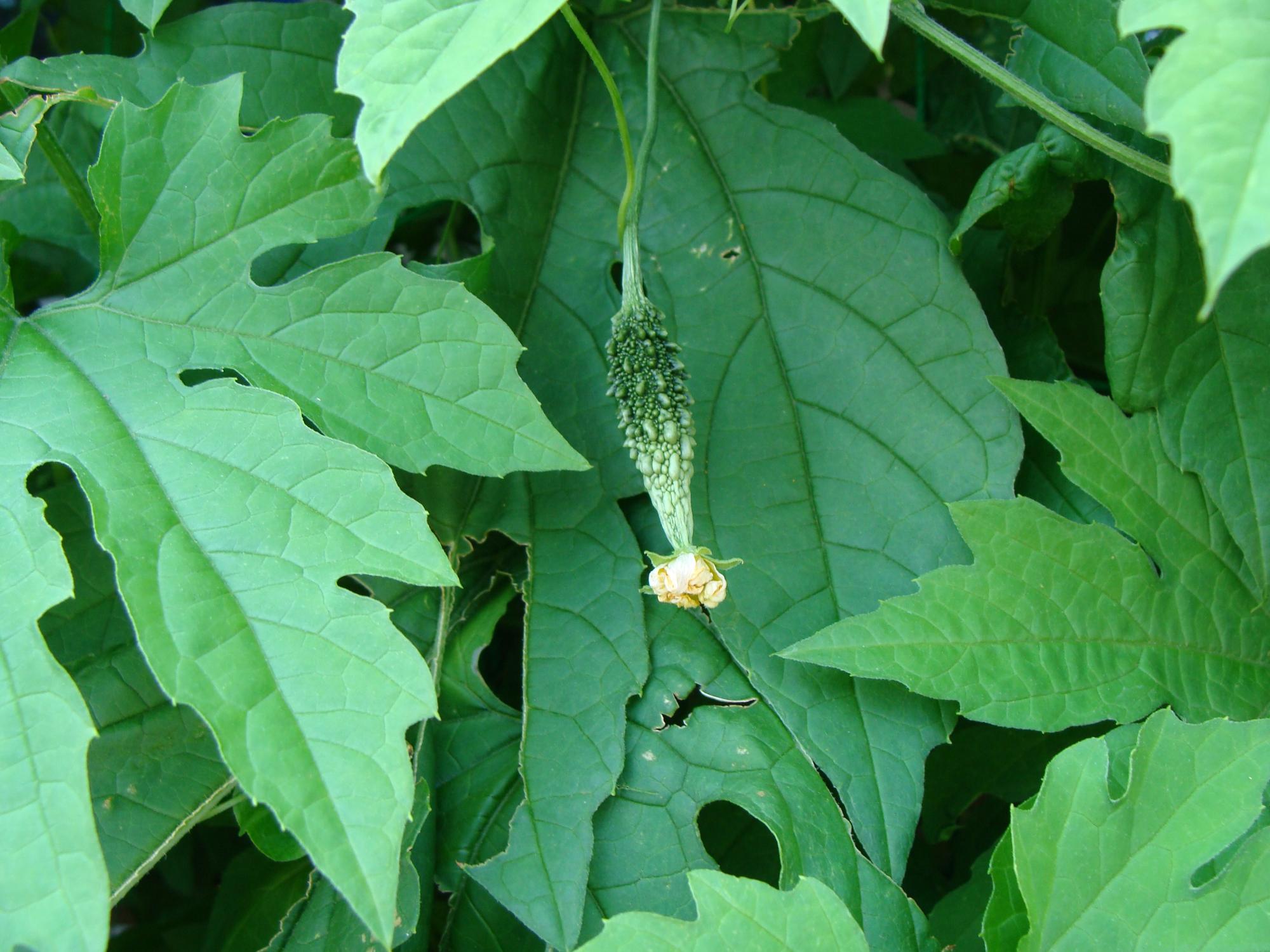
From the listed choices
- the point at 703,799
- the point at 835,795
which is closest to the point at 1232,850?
the point at 835,795

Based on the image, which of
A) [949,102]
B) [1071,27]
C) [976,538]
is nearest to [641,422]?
[976,538]

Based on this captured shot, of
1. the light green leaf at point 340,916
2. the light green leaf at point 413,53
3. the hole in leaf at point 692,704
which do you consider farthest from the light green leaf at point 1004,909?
the light green leaf at point 413,53

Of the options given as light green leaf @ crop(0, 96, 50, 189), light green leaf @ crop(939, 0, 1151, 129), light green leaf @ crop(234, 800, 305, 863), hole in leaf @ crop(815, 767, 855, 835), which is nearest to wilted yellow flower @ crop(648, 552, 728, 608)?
hole in leaf @ crop(815, 767, 855, 835)

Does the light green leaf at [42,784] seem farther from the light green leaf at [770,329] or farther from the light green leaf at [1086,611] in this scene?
the light green leaf at [1086,611]

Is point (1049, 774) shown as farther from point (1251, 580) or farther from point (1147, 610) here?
point (1251, 580)

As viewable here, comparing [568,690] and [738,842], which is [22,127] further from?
[738,842]
